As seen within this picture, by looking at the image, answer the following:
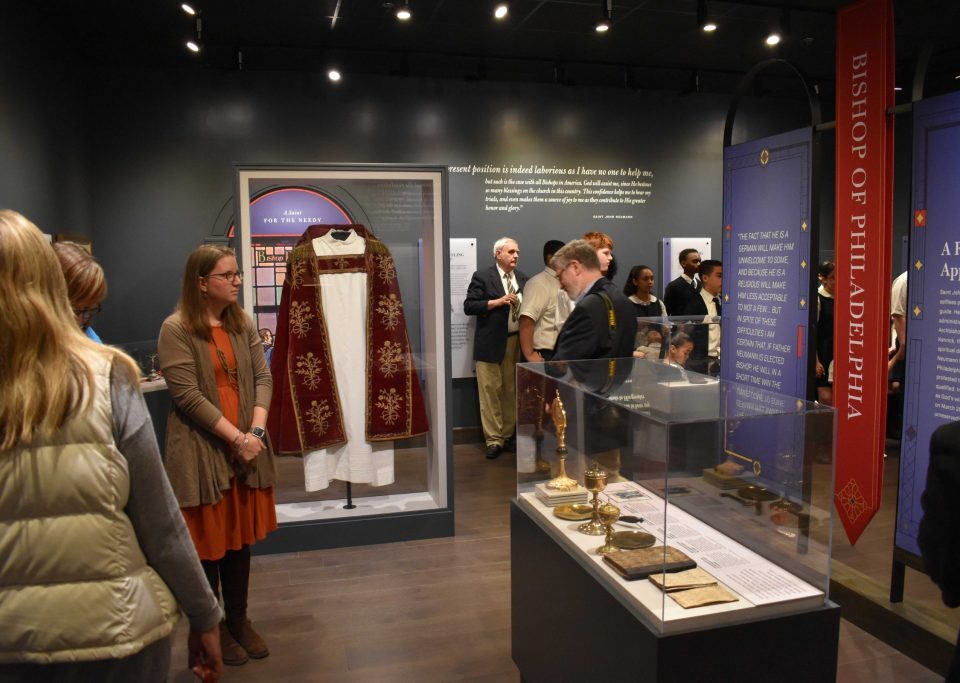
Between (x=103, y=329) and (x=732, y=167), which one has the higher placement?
(x=732, y=167)

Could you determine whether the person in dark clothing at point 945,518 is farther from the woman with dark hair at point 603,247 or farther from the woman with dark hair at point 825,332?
the woman with dark hair at point 825,332

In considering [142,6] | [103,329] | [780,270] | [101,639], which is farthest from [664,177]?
[101,639]

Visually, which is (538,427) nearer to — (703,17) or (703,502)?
(703,502)

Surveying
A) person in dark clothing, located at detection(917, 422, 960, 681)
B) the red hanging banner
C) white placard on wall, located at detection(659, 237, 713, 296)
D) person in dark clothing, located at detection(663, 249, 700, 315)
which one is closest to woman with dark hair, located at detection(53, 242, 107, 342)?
person in dark clothing, located at detection(917, 422, 960, 681)

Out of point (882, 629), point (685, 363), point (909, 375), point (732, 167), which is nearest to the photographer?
point (909, 375)

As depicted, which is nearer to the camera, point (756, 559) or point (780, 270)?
point (756, 559)

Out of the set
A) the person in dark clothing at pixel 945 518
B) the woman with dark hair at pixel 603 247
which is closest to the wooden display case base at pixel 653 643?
the person in dark clothing at pixel 945 518

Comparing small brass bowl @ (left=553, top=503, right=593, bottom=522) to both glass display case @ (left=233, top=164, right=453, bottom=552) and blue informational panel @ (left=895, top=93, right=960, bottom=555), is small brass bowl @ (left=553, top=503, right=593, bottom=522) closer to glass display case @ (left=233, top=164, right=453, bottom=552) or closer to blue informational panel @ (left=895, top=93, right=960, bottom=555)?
blue informational panel @ (left=895, top=93, right=960, bottom=555)

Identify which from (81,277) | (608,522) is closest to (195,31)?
(81,277)

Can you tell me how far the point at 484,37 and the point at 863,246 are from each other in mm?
3654

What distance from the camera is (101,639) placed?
130 cm

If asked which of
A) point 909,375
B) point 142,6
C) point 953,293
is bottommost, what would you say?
point 909,375

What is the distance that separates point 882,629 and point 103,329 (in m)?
5.47

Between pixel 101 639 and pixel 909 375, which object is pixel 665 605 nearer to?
pixel 101 639
